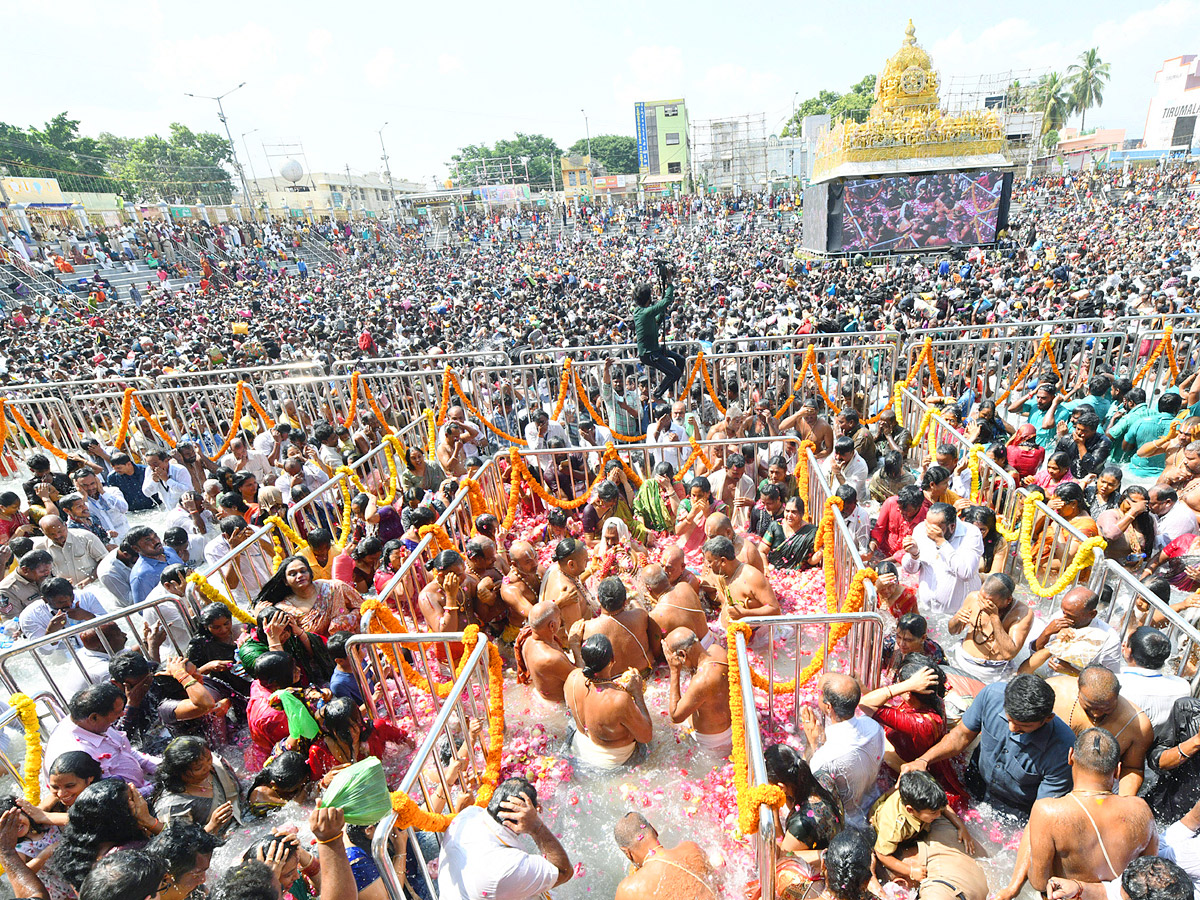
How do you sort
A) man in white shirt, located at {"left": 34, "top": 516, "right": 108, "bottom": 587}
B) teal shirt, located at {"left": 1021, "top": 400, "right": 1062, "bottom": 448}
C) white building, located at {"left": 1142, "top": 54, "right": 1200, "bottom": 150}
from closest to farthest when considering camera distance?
man in white shirt, located at {"left": 34, "top": 516, "right": 108, "bottom": 587} < teal shirt, located at {"left": 1021, "top": 400, "right": 1062, "bottom": 448} < white building, located at {"left": 1142, "top": 54, "right": 1200, "bottom": 150}

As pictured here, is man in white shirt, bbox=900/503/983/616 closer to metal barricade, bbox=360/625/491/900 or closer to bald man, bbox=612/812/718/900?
bald man, bbox=612/812/718/900

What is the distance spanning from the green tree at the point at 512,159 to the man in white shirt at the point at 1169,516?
91.7m

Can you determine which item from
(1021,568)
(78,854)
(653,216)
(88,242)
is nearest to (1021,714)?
A: (1021,568)

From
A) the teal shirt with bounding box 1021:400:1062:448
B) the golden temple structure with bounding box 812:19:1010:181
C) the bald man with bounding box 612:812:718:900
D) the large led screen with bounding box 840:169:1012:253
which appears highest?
the golden temple structure with bounding box 812:19:1010:181

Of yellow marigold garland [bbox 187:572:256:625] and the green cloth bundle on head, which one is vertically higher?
the green cloth bundle on head

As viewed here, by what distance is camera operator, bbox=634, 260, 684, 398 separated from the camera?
873cm

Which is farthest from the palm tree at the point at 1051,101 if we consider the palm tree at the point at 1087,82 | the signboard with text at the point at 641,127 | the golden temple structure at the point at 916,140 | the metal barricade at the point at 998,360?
the metal barricade at the point at 998,360

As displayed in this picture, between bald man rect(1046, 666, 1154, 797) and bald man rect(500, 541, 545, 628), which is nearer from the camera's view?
bald man rect(1046, 666, 1154, 797)

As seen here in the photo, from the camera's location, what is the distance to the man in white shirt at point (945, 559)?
4.89m

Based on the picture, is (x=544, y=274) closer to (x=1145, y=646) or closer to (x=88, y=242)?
(x=88, y=242)

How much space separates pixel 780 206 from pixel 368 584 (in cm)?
4373

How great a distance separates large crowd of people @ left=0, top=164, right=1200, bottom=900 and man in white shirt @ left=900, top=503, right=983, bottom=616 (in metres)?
0.03

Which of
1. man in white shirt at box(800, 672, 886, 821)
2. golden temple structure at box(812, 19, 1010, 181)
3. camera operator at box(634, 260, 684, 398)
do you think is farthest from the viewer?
golden temple structure at box(812, 19, 1010, 181)

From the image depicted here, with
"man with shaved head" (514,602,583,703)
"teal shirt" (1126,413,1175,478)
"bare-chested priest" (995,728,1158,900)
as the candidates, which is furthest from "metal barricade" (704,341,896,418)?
"bare-chested priest" (995,728,1158,900)
